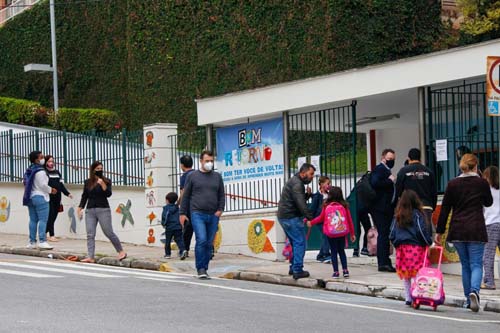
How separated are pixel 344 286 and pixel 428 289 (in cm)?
255

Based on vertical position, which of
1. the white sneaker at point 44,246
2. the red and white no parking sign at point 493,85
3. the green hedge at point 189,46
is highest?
the green hedge at point 189,46

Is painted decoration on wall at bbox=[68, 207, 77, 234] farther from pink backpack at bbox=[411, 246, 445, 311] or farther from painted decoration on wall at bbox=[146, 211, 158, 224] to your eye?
pink backpack at bbox=[411, 246, 445, 311]

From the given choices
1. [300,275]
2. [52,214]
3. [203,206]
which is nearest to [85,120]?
[52,214]

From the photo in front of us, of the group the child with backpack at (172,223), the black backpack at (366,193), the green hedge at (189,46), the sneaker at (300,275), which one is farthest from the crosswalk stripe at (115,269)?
the green hedge at (189,46)

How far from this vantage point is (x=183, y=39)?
122 feet

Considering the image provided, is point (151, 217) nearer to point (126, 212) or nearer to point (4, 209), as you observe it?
point (126, 212)

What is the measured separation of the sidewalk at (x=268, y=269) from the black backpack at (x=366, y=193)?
103 cm

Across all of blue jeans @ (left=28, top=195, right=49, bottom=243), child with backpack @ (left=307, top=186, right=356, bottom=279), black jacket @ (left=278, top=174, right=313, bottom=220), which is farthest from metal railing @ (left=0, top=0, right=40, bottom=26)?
child with backpack @ (left=307, top=186, right=356, bottom=279)

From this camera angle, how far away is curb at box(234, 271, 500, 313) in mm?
13688

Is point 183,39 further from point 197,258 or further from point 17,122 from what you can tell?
point 197,258

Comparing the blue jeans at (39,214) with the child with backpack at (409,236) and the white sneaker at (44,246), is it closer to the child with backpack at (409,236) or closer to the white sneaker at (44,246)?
the white sneaker at (44,246)

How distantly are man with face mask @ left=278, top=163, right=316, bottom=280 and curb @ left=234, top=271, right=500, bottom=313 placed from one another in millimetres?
218

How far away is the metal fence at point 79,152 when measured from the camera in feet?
72.4

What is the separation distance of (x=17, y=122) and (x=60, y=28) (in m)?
5.74
